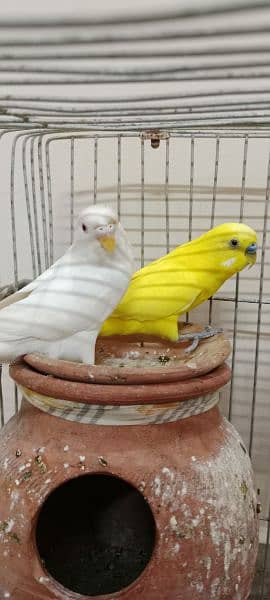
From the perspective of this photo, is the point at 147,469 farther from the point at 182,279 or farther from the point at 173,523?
the point at 182,279

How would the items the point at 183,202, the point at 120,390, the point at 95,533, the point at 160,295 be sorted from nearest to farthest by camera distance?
the point at 120,390, the point at 160,295, the point at 95,533, the point at 183,202

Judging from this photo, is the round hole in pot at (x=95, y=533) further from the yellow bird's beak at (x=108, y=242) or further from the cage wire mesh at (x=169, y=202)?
the yellow bird's beak at (x=108, y=242)

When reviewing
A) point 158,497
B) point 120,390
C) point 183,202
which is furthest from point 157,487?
point 183,202

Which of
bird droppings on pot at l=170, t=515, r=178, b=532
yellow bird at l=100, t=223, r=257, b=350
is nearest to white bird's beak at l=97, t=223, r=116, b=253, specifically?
yellow bird at l=100, t=223, r=257, b=350

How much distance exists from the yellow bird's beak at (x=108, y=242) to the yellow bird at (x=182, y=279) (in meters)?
0.12

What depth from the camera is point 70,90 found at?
384mm

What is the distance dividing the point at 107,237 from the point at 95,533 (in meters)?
0.57

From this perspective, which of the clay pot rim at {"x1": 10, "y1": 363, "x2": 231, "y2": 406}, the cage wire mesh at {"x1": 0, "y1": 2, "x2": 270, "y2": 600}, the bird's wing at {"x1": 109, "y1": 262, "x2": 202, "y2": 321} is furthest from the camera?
the cage wire mesh at {"x1": 0, "y1": 2, "x2": 270, "y2": 600}

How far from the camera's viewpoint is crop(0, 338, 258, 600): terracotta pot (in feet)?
2.39

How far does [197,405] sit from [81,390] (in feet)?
0.52

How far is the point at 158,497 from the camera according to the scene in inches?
28.5

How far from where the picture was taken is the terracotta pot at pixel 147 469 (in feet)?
2.39

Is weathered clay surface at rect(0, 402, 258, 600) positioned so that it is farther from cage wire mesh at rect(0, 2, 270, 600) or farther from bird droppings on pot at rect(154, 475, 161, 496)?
cage wire mesh at rect(0, 2, 270, 600)

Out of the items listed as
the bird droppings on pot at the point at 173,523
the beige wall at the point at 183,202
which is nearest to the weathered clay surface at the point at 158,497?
the bird droppings on pot at the point at 173,523
